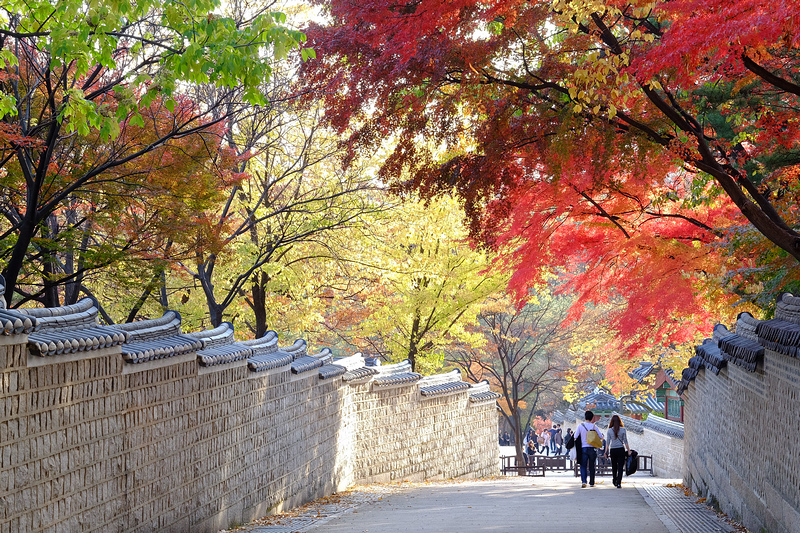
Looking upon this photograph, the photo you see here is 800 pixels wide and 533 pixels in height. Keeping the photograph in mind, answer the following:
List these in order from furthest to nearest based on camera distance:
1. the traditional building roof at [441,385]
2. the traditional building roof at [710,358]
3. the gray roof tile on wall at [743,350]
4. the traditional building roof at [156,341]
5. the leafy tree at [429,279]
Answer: the leafy tree at [429,279], the traditional building roof at [441,385], the traditional building roof at [710,358], the gray roof tile on wall at [743,350], the traditional building roof at [156,341]

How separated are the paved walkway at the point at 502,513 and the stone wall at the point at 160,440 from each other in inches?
25.0

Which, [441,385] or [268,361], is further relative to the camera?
[441,385]

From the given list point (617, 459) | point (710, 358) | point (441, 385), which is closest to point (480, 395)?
point (441, 385)

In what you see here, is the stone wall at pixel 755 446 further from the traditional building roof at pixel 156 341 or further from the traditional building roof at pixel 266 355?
the traditional building roof at pixel 266 355

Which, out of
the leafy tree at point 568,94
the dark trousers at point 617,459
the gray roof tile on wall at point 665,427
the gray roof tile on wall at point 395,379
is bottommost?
the gray roof tile on wall at point 665,427

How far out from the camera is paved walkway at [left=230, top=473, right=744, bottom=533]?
308 inches

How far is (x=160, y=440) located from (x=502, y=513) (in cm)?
445

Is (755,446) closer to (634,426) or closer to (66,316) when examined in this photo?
(66,316)

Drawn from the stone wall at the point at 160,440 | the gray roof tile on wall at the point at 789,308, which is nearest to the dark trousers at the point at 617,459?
the stone wall at the point at 160,440

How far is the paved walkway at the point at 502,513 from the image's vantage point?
25.7ft

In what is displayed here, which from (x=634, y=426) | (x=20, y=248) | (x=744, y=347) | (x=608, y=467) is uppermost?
(x=20, y=248)

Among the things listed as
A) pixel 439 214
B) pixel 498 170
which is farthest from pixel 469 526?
pixel 439 214

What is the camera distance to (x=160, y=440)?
6.60 metres

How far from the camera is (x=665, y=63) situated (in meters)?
6.00
